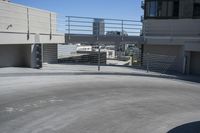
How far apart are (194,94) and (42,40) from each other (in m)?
11.5

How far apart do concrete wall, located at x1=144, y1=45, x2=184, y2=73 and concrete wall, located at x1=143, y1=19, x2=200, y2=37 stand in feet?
4.07

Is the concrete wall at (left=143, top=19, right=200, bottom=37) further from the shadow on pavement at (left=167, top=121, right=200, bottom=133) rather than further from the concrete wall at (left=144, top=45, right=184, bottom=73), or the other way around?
the shadow on pavement at (left=167, top=121, right=200, bottom=133)

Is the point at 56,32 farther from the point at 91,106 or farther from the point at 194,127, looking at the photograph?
the point at 194,127

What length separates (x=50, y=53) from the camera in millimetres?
26359

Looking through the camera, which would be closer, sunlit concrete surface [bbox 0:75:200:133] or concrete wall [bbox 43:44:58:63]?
sunlit concrete surface [bbox 0:75:200:133]

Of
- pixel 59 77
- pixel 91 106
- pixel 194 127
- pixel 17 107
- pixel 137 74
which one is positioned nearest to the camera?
pixel 194 127

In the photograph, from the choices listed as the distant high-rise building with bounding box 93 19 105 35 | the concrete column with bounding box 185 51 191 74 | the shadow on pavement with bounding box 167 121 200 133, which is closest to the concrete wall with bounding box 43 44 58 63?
the distant high-rise building with bounding box 93 19 105 35

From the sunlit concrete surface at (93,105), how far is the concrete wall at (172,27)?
7.55m

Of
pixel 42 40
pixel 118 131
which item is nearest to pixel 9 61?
pixel 42 40

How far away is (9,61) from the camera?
20969mm

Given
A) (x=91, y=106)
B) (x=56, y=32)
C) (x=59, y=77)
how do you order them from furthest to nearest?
(x=56, y=32) → (x=59, y=77) → (x=91, y=106)

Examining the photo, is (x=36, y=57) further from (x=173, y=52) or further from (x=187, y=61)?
(x=187, y=61)

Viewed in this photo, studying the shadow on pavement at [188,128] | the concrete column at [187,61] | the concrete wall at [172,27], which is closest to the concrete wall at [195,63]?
the concrete column at [187,61]

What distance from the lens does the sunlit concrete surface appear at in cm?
1048
